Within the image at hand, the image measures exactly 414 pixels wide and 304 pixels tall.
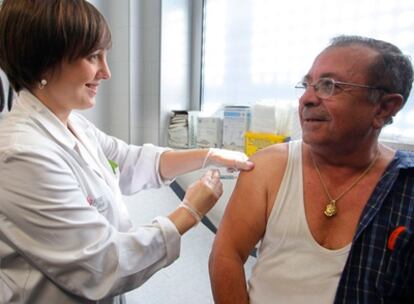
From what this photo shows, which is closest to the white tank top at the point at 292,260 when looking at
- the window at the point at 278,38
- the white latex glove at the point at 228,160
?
Answer: the white latex glove at the point at 228,160

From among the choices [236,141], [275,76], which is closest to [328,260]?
[236,141]

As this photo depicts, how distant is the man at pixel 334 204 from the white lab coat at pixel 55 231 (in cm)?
25

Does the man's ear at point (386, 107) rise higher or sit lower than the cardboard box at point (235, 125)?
higher

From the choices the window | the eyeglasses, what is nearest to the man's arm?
the eyeglasses

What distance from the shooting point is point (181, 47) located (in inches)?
90.8

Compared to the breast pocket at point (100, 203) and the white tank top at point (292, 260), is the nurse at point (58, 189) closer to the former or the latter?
the breast pocket at point (100, 203)

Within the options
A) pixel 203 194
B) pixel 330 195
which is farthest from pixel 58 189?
pixel 330 195

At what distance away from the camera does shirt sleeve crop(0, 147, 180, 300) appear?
755 mm

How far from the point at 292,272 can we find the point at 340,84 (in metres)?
0.54

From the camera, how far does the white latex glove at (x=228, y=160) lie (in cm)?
110

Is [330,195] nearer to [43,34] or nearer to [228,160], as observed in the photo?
[228,160]

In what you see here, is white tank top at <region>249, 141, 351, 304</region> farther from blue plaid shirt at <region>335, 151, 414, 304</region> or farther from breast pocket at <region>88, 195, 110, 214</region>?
breast pocket at <region>88, 195, 110, 214</region>

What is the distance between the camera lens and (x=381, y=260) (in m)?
0.88

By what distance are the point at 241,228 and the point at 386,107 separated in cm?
56
